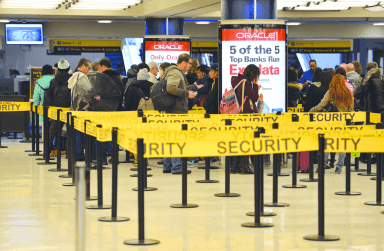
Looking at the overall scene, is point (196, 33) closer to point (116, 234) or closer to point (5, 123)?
point (5, 123)

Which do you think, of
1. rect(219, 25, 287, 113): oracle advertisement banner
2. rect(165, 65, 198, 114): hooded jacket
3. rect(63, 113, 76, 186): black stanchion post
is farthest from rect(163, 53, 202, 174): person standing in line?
rect(63, 113, 76, 186): black stanchion post

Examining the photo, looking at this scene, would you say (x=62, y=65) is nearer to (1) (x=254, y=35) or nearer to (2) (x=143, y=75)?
(2) (x=143, y=75)

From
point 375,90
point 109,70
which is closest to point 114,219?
point 109,70

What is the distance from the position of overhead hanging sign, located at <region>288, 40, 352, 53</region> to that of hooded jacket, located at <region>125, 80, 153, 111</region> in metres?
14.7

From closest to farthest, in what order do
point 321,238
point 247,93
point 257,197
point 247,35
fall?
1. point 321,238
2. point 257,197
3. point 247,93
4. point 247,35

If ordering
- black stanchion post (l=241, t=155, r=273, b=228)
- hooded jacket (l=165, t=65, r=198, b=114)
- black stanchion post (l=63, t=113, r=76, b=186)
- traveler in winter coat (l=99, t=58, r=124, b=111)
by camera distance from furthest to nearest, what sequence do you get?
traveler in winter coat (l=99, t=58, r=124, b=111) → hooded jacket (l=165, t=65, r=198, b=114) → black stanchion post (l=63, t=113, r=76, b=186) → black stanchion post (l=241, t=155, r=273, b=228)

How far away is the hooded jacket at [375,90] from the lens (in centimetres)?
1230

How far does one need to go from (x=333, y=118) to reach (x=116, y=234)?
182 inches

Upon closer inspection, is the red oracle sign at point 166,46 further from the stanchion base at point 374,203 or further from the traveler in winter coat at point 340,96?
the stanchion base at point 374,203

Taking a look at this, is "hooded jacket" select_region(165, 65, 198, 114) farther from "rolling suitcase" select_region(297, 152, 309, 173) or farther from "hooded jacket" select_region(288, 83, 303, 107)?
"hooded jacket" select_region(288, 83, 303, 107)

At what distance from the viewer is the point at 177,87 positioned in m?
10.5

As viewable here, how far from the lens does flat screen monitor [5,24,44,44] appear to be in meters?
22.9

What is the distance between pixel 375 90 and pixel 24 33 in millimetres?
14092

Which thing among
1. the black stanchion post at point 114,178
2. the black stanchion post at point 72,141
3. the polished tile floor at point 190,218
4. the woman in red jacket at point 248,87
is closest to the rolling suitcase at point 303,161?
the polished tile floor at point 190,218
